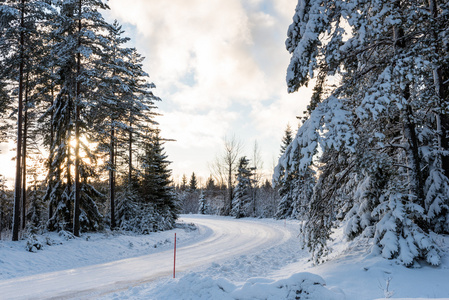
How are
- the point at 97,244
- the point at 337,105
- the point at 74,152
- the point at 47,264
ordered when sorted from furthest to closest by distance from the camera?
the point at 74,152 → the point at 97,244 → the point at 47,264 → the point at 337,105

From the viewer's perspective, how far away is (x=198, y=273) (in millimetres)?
8609

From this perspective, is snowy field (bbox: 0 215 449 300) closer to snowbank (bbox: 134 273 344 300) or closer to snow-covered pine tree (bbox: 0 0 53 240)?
snowbank (bbox: 134 273 344 300)

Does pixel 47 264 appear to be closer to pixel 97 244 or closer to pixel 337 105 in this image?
pixel 97 244

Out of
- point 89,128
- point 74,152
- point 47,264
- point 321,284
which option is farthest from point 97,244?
point 321,284

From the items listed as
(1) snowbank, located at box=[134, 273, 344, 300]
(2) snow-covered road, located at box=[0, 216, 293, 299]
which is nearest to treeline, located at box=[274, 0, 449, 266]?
(1) snowbank, located at box=[134, 273, 344, 300]

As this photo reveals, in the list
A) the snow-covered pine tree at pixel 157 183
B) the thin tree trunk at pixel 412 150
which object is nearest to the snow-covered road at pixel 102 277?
the thin tree trunk at pixel 412 150

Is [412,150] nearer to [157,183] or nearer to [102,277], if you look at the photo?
[102,277]

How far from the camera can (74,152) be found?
16.2 meters

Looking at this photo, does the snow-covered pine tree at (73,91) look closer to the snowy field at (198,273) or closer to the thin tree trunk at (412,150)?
the snowy field at (198,273)

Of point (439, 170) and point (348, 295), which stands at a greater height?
point (439, 170)

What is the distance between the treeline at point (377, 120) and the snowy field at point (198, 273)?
679mm

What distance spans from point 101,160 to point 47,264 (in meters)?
8.50

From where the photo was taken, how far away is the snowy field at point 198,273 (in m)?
5.63

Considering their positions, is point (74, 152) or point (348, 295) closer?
point (348, 295)
